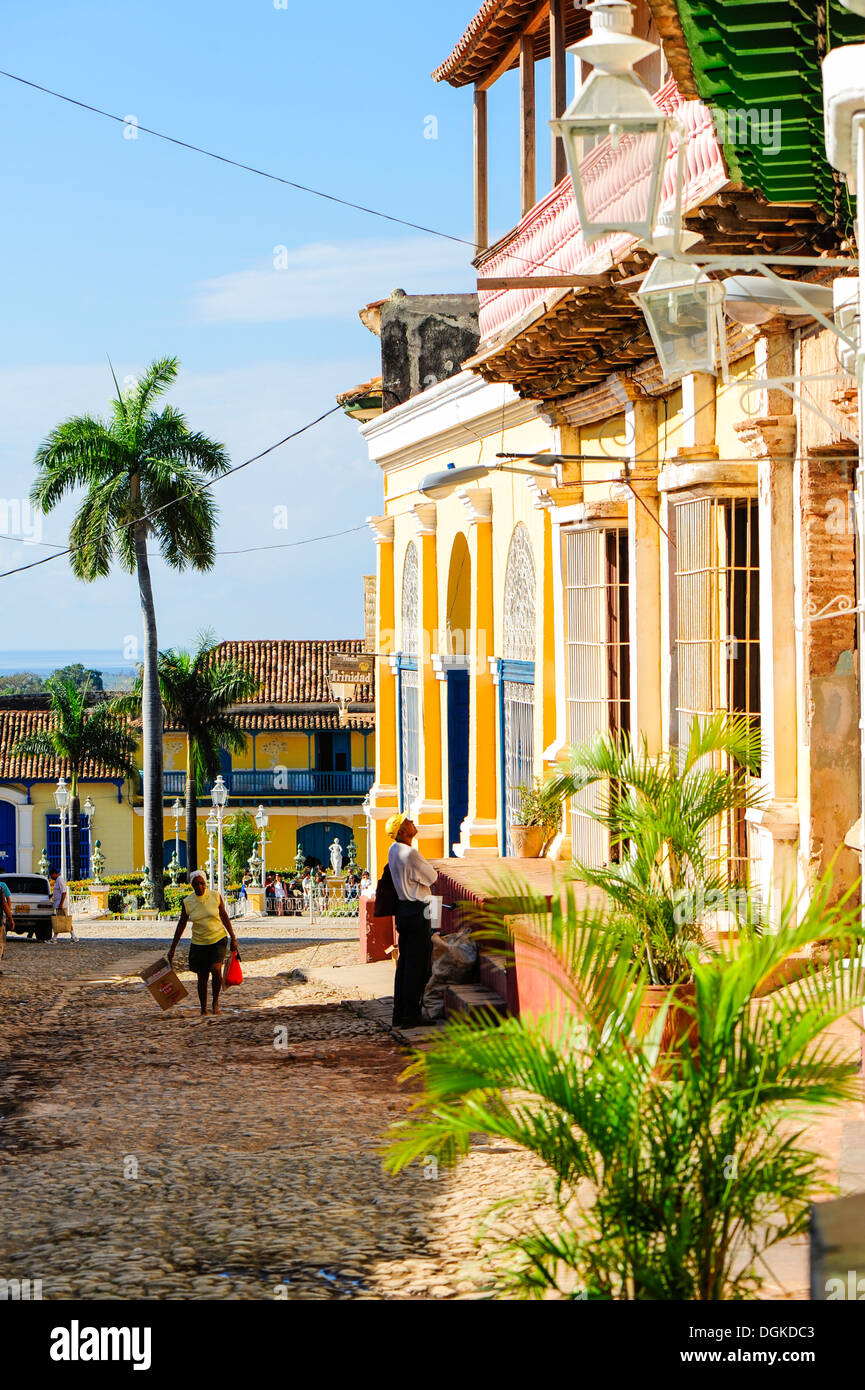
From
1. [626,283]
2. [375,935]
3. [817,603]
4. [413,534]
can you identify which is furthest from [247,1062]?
[413,534]

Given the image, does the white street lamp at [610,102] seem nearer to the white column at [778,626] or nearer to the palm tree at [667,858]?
the palm tree at [667,858]

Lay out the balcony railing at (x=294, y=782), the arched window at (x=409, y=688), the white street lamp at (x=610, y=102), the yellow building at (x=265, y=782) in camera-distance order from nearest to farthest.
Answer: the white street lamp at (x=610, y=102) < the arched window at (x=409, y=688) < the yellow building at (x=265, y=782) < the balcony railing at (x=294, y=782)

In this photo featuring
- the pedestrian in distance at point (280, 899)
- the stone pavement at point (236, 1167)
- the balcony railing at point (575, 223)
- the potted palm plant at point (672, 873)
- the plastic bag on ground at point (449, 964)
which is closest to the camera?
the stone pavement at point (236, 1167)

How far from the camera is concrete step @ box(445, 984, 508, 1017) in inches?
405

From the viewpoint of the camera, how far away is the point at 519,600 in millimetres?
15711

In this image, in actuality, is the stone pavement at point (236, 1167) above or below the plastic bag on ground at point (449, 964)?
below

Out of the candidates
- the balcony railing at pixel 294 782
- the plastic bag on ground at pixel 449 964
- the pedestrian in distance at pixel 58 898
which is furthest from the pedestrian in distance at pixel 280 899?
the plastic bag on ground at pixel 449 964

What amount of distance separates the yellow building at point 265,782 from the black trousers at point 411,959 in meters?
46.5

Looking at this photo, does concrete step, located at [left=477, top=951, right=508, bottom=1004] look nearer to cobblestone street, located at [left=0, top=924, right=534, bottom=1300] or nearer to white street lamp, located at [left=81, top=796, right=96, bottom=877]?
cobblestone street, located at [left=0, top=924, right=534, bottom=1300]

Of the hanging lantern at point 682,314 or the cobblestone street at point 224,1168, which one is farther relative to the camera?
the hanging lantern at point 682,314

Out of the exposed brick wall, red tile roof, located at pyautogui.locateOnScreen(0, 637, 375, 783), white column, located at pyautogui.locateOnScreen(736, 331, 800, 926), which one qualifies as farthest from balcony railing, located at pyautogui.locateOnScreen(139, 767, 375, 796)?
the exposed brick wall

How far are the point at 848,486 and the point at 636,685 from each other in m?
3.33

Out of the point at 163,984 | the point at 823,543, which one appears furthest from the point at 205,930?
the point at 823,543

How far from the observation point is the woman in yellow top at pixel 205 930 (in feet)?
41.0
